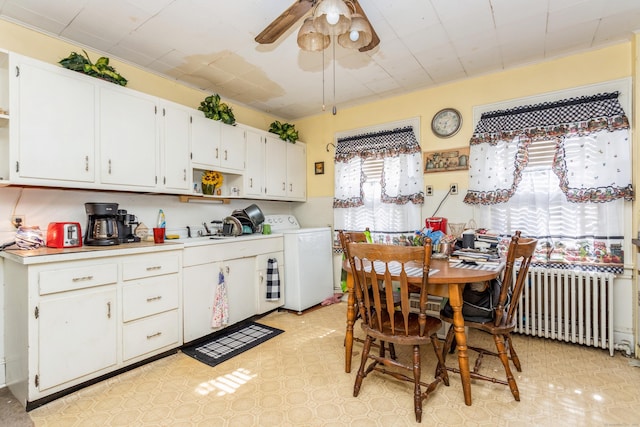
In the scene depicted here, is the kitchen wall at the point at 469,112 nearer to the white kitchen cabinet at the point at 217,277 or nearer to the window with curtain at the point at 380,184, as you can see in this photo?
the window with curtain at the point at 380,184

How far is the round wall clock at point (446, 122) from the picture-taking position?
3305 mm

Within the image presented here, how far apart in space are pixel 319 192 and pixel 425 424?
10.3ft

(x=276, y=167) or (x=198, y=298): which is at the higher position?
(x=276, y=167)

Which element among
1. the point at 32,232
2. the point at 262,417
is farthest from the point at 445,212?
the point at 32,232

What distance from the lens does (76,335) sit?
2023 mm

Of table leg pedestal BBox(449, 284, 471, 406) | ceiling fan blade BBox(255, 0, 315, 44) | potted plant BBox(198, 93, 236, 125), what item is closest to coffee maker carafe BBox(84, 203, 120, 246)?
potted plant BBox(198, 93, 236, 125)

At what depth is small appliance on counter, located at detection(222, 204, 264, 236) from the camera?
3.41 metres

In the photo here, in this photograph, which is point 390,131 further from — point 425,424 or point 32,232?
point 32,232

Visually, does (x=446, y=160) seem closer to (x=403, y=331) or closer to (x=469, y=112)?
(x=469, y=112)

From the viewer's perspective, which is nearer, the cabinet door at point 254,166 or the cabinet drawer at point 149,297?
the cabinet drawer at point 149,297

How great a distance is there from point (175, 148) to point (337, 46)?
175cm

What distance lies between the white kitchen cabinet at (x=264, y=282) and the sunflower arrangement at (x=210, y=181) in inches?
36.1

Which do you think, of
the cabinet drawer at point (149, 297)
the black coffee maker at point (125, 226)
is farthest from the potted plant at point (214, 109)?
the cabinet drawer at point (149, 297)

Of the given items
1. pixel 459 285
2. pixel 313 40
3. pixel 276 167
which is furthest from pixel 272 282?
pixel 313 40
